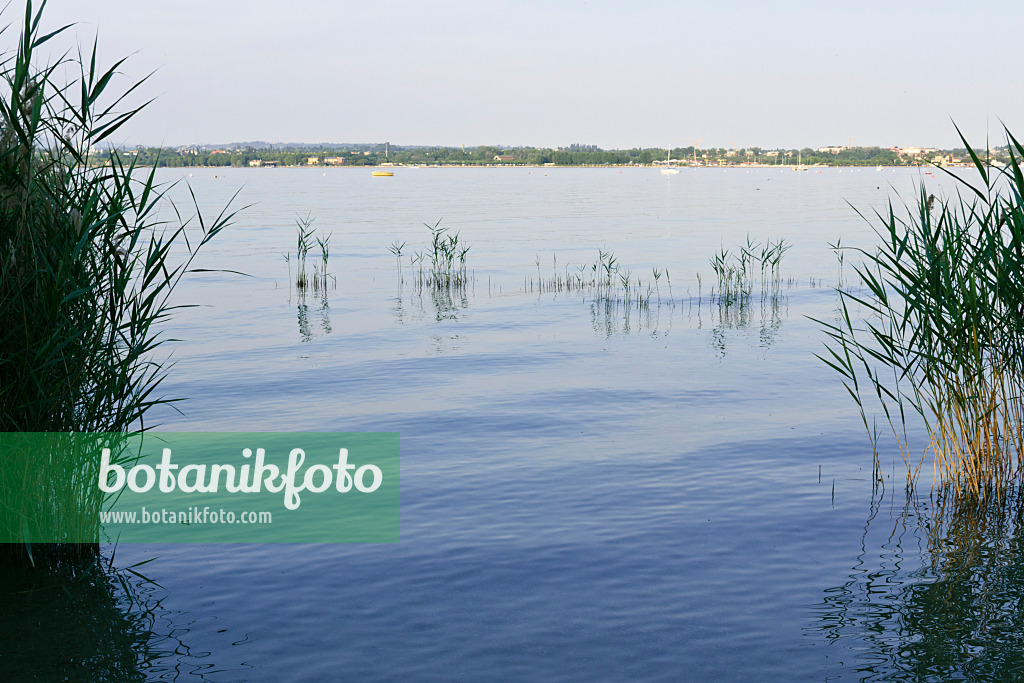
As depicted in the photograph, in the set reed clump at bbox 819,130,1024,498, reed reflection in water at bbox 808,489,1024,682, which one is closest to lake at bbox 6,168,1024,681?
reed reflection in water at bbox 808,489,1024,682

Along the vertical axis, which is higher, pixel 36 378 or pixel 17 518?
pixel 36 378

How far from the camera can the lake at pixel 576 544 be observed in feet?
21.8

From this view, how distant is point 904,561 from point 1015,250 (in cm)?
323

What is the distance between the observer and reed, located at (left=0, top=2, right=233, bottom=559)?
692 centimetres

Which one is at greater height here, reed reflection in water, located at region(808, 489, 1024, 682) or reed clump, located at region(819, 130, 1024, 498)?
reed clump, located at region(819, 130, 1024, 498)

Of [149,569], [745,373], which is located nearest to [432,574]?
[149,569]

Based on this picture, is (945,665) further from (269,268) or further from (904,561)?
(269,268)

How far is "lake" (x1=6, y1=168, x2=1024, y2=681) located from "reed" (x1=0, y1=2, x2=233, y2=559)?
40.0 inches

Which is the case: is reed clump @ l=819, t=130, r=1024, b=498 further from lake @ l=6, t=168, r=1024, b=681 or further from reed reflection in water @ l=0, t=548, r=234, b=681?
reed reflection in water @ l=0, t=548, r=234, b=681

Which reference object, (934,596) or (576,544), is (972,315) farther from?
(576,544)

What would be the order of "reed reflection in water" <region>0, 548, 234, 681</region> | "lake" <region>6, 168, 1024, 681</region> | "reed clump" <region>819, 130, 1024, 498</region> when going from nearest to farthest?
"reed reflection in water" <region>0, 548, 234, 681</region>, "lake" <region>6, 168, 1024, 681</region>, "reed clump" <region>819, 130, 1024, 498</region>

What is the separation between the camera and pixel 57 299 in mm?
6914

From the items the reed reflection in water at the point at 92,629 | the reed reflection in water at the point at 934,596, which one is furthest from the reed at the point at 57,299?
the reed reflection in water at the point at 934,596

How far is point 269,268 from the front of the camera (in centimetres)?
3519
